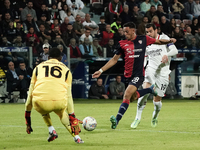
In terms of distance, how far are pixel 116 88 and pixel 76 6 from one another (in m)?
5.93

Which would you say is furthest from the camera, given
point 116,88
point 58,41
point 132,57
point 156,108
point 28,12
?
point 28,12

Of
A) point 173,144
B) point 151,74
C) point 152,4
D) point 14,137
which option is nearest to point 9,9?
point 152,4

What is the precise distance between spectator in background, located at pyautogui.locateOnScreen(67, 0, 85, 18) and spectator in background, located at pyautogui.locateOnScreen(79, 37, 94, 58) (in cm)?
386

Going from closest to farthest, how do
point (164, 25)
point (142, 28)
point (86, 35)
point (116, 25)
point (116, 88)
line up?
point (86, 35), point (116, 88), point (142, 28), point (116, 25), point (164, 25)

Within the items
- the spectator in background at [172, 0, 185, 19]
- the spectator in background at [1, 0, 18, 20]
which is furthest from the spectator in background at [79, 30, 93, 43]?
the spectator in background at [172, 0, 185, 19]

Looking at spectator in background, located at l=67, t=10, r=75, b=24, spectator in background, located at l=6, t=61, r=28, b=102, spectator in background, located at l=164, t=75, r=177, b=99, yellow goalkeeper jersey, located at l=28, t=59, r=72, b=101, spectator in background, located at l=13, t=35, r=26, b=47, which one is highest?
spectator in background, located at l=67, t=10, r=75, b=24

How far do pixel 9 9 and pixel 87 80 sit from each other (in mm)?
4951

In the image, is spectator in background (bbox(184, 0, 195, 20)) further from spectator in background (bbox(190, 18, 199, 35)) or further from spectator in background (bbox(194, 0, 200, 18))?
spectator in background (bbox(190, 18, 199, 35))

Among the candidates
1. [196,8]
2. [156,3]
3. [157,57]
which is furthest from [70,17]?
[157,57]

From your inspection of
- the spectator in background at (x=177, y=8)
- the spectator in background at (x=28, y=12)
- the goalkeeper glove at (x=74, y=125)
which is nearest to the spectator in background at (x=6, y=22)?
the spectator in background at (x=28, y=12)

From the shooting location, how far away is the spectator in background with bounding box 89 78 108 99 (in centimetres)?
1988

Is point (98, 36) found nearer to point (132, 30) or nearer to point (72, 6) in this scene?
point (72, 6)

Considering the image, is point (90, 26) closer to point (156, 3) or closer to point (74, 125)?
point (156, 3)

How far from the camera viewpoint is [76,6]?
931 inches
